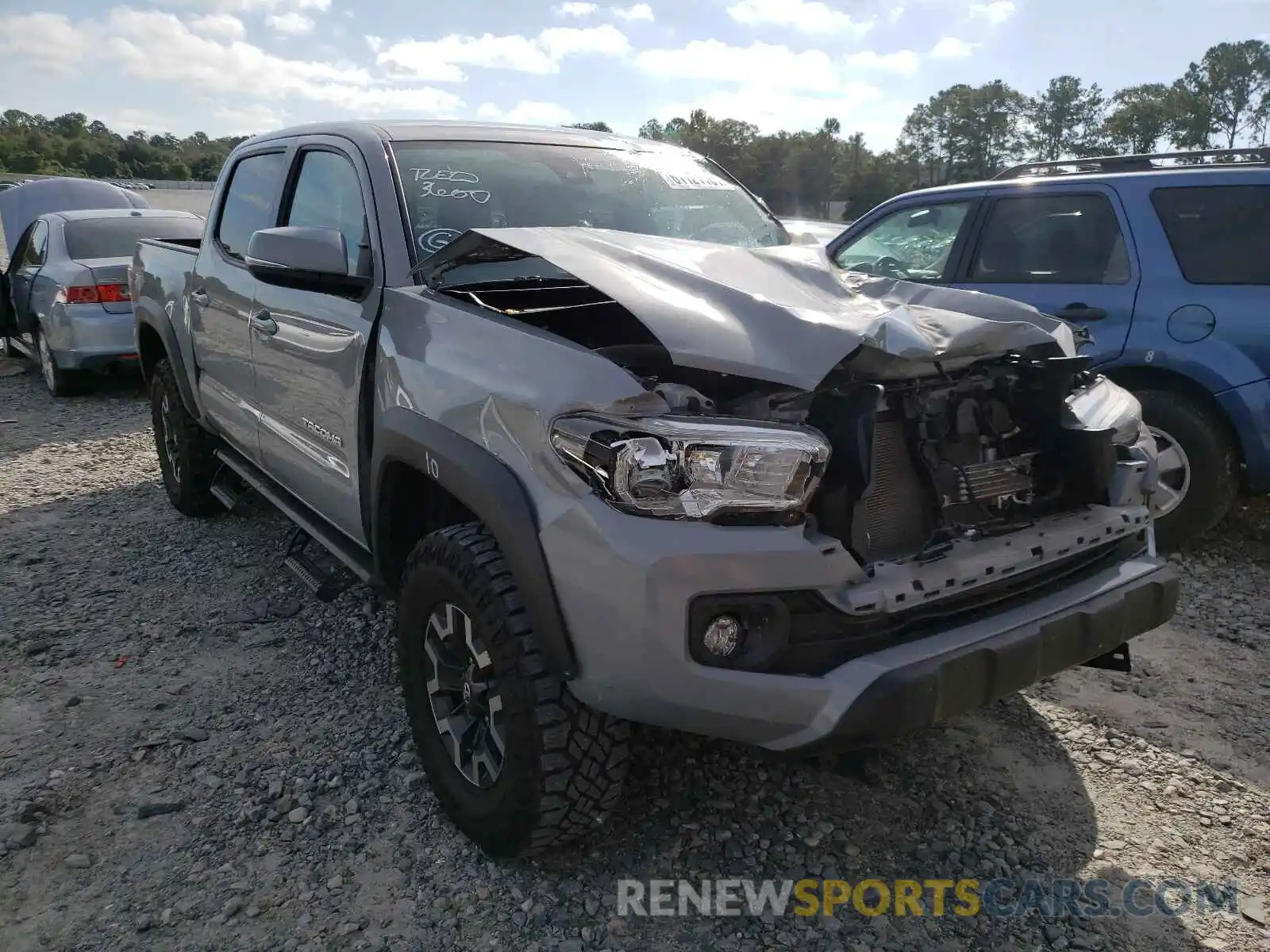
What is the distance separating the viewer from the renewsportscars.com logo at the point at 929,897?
2252mm

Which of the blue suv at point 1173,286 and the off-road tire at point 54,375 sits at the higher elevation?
the blue suv at point 1173,286

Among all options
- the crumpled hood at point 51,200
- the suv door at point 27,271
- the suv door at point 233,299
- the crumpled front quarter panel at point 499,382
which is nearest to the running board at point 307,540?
the suv door at point 233,299

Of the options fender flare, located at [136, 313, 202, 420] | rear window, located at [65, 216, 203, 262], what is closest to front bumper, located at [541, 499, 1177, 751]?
fender flare, located at [136, 313, 202, 420]

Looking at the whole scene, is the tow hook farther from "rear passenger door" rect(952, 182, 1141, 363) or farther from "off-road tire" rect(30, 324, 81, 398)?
"off-road tire" rect(30, 324, 81, 398)

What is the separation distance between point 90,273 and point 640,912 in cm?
762

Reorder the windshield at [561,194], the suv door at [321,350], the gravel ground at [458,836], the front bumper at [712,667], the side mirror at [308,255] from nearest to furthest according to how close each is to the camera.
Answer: the front bumper at [712,667] < the gravel ground at [458,836] < the side mirror at [308,255] < the suv door at [321,350] < the windshield at [561,194]

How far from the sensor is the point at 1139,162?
186 inches

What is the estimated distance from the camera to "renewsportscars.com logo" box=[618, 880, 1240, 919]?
2252mm

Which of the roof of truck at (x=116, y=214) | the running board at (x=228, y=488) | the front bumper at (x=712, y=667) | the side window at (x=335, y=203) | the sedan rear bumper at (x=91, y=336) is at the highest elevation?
the side window at (x=335, y=203)

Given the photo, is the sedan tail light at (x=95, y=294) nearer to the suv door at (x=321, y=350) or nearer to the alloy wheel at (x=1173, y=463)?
the suv door at (x=321, y=350)

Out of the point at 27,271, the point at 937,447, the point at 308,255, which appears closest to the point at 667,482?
the point at 937,447

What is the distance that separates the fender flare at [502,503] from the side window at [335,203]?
73cm

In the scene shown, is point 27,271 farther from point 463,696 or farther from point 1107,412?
point 1107,412

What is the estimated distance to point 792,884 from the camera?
2344mm
